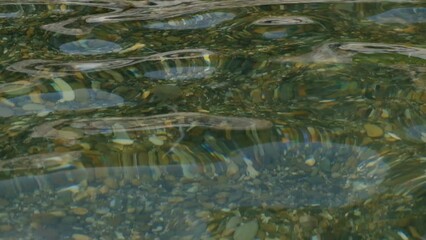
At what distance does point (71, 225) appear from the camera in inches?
91.4

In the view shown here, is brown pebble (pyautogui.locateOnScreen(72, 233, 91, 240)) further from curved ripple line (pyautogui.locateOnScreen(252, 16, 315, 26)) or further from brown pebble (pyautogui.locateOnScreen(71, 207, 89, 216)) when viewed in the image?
curved ripple line (pyautogui.locateOnScreen(252, 16, 315, 26))

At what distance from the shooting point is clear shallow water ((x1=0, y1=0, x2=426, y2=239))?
2.36 metres

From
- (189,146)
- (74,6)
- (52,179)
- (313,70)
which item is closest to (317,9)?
(313,70)

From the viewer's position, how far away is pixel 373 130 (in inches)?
109

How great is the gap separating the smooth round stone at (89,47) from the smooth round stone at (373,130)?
4.86ft

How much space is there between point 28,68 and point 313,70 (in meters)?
1.34

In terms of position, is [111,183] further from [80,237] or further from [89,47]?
[89,47]

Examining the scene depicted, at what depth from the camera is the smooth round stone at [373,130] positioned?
8.95 feet

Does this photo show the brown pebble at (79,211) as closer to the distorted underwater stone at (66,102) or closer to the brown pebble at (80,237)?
the brown pebble at (80,237)

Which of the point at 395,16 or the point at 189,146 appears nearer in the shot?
the point at 189,146

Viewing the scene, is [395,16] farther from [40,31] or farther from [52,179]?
[52,179]

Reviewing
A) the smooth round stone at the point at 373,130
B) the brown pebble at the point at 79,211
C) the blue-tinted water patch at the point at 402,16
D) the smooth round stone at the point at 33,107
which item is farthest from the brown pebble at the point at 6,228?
the blue-tinted water patch at the point at 402,16

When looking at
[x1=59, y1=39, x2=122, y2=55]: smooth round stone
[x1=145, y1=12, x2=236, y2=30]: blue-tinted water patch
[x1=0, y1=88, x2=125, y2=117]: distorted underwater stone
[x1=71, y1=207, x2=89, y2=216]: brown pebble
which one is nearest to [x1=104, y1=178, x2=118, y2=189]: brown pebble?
[x1=71, y1=207, x2=89, y2=216]: brown pebble

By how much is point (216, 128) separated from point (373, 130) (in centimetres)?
60
